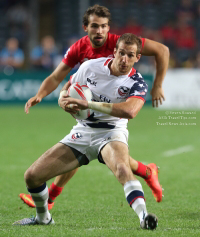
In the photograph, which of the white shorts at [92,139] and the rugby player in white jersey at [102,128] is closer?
the rugby player in white jersey at [102,128]

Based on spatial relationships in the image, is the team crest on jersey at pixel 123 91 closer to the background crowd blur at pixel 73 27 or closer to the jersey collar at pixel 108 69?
the jersey collar at pixel 108 69

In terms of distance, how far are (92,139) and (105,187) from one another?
2098 millimetres

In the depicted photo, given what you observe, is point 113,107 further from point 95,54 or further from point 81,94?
point 95,54

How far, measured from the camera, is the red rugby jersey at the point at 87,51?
18.6 ft

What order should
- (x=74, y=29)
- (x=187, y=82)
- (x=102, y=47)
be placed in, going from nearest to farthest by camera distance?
1. (x=102, y=47)
2. (x=187, y=82)
3. (x=74, y=29)

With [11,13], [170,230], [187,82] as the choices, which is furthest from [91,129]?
[11,13]

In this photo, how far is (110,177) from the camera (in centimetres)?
775

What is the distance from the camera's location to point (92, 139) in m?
5.05

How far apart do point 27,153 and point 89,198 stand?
362 centimetres

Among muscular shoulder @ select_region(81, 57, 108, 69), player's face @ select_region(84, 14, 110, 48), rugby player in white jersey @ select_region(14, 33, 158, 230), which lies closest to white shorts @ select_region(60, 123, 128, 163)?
rugby player in white jersey @ select_region(14, 33, 158, 230)

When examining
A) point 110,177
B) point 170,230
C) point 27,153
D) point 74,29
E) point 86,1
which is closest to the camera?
point 170,230

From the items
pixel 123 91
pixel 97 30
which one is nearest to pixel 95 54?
pixel 97 30

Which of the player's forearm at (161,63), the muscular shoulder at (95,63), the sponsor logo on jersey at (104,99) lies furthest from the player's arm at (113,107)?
the player's forearm at (161,63)

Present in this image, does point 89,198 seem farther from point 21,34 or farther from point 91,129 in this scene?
point 21,34
